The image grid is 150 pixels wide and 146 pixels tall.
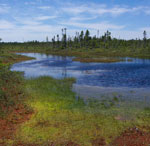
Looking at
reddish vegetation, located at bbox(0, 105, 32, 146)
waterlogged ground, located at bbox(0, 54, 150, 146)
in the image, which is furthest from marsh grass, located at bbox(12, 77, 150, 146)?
reddish vegetation, located at bbox(0, 105, 32, 146)

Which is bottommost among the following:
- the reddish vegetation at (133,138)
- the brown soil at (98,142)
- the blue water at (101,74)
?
the brown soil at (98,142)

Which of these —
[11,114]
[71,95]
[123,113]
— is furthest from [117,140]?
[71,95]

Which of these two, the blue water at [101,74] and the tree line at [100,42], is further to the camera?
the tree line at [100,42]

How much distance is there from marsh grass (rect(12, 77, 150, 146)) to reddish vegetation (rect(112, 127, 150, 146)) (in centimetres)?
45

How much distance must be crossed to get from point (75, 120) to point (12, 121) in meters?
4.76

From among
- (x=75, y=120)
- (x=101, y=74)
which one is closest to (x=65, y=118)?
(x=75, y=120)

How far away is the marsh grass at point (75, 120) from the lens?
446 inches

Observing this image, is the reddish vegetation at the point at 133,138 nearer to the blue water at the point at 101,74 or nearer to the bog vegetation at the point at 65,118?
the bog vegetation at the point at 65,118

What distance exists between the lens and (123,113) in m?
15.5

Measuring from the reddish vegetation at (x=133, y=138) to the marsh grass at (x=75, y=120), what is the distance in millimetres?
448

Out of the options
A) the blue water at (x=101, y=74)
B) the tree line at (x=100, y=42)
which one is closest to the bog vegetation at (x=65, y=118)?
the blue water at (x=101, y=74)

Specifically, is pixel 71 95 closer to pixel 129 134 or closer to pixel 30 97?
pixel 30 97

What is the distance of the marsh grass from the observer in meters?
11.3

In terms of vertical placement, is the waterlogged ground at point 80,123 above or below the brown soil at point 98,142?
above
